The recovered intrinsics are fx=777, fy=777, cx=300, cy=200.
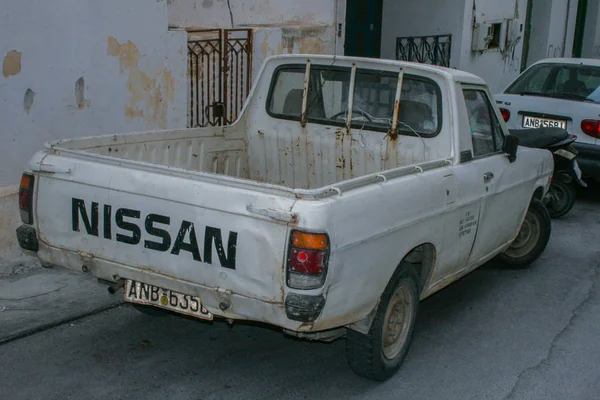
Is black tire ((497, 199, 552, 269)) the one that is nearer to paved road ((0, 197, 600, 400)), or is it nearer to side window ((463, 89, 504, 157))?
paved road ((0, 197, 600, 400))

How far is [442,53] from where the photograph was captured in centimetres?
1362

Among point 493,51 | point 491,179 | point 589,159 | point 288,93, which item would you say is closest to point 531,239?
point 491,179

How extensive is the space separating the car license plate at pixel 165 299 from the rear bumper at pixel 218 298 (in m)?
0.07

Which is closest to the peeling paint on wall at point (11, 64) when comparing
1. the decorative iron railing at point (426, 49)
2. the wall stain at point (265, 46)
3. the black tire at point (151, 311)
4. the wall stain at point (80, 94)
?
the wall stain at point (80, 94)

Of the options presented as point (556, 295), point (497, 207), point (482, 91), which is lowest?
point (556, 295)

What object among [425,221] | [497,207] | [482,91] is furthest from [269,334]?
[482,91]

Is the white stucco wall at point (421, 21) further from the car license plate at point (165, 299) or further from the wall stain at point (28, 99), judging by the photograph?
the car license plate at point (165, 299)

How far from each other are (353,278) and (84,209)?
5.28 feet

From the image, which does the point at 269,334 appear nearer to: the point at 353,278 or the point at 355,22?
the point at 353,278

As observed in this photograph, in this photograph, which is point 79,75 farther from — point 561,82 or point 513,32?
point 513,32

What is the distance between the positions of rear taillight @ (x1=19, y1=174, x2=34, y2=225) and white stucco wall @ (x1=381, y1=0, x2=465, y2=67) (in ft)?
33.0

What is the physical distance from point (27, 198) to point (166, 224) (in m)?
1.06

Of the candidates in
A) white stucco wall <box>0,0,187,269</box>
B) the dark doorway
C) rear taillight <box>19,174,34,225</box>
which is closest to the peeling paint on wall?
white stucco wall <box>0,0,187,269</box>

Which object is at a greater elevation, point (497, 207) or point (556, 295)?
point (497, 207)
